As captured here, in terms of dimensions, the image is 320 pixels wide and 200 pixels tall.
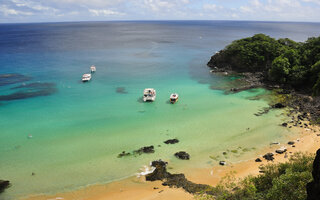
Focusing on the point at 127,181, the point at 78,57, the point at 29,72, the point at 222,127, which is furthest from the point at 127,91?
the point at 78,57

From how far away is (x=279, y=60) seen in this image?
52.5 m

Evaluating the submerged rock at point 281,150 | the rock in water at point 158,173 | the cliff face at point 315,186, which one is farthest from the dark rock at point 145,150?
the cliff face at point 315,186

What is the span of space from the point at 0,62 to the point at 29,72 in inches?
995

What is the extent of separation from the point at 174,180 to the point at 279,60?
43.4m

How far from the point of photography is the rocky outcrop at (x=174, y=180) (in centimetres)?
2306

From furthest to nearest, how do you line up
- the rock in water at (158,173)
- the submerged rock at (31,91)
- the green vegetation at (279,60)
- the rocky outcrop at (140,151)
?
1. the submerged rock at (31,91)
2. the green vegetation at (279,60)
3. the rocky outcrop at (140,151)
4. the rock in water at (158,173)

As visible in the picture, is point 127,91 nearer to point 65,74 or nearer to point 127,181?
point 65,74

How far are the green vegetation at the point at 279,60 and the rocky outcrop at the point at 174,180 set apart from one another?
117 ft

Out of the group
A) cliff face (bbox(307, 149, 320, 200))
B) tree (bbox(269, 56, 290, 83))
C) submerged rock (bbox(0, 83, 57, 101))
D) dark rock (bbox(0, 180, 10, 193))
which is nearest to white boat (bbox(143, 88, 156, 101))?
submerged rock (bbox(0, 83, 57, 101))

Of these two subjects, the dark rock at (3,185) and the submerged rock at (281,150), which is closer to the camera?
the dark rock at (3,185)

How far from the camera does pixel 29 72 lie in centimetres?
7075

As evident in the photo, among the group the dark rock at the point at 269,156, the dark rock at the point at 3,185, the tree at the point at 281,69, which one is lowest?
the dark rock at the point at 3,185

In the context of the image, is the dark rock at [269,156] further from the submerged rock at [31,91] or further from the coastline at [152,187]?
the submerged rock at [31,91]

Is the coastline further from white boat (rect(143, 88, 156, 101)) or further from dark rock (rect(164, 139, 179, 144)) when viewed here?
white boat (rect(143, 88, 156, 101))
